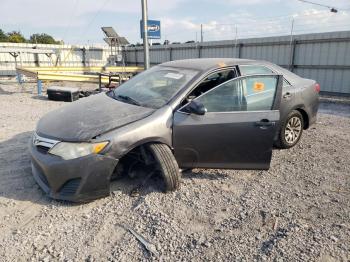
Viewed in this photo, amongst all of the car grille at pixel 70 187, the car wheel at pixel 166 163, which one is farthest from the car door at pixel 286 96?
the car grille at pixel 70 187

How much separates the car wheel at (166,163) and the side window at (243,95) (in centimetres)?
75

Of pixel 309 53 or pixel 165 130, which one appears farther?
pixel 309 53

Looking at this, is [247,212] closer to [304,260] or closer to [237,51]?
[304,260]

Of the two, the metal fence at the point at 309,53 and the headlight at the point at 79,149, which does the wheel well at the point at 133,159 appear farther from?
the metal fence at the point at 309,53

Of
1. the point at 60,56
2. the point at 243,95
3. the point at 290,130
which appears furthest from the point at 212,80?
the point at 60,56

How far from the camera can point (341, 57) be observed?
35.3 feet

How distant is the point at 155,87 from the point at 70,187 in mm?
1732

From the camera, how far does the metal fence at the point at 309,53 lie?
1075cm

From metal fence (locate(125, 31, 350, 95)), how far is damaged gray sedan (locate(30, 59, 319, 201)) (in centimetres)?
838

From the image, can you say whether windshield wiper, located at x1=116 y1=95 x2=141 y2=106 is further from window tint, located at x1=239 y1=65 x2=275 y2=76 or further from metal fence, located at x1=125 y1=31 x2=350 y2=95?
metal fence, located at x1=125 y1=31 x2=350 y2=95

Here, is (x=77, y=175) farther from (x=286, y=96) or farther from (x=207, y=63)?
(x=286, y=96)

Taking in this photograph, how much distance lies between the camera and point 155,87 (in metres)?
3.99

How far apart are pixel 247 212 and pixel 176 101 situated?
150 cm

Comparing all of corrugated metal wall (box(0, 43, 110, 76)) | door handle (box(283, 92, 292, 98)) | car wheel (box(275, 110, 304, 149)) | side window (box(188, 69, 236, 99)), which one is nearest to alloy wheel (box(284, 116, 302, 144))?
car wheel (box(275, 110, 304, 149))
